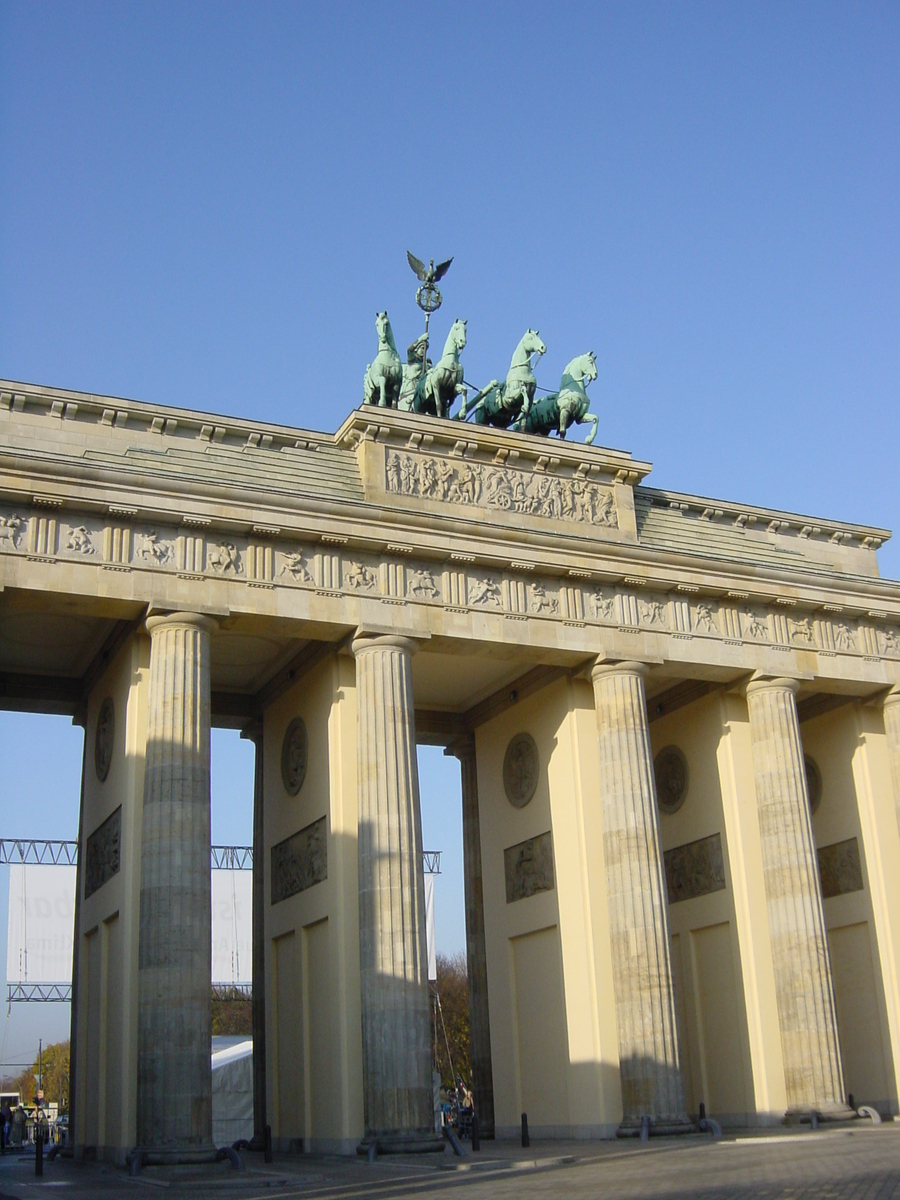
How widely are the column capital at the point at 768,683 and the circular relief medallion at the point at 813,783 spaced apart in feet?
15.2

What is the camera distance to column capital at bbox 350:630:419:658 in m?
A: 26.9

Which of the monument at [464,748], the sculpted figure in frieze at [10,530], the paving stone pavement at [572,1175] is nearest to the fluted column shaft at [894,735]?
the monument at [464,748]

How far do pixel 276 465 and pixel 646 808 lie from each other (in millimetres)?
10916

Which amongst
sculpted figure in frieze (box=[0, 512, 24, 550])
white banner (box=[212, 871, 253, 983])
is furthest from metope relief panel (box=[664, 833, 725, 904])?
white banner (box=[212, 871, 253, 983])

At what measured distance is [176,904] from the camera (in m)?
23.5

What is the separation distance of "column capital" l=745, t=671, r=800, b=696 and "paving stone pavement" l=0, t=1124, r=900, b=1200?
981 cm

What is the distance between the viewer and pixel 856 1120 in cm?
2786

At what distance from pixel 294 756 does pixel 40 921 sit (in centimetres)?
3013

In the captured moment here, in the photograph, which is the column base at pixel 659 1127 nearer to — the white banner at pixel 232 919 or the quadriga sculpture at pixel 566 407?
the quadriga sculpture at pixel 566 407

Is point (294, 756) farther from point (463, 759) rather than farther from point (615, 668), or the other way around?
point (615, 668)

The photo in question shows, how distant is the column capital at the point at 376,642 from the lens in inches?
1059

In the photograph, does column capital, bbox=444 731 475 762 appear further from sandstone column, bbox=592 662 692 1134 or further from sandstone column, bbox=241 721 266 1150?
sandstone column, bbox=592 662 692 1134

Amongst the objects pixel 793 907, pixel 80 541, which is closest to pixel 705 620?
pixel 793 907

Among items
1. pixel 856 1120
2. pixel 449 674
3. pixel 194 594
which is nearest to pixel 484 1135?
pixel 856 1120
